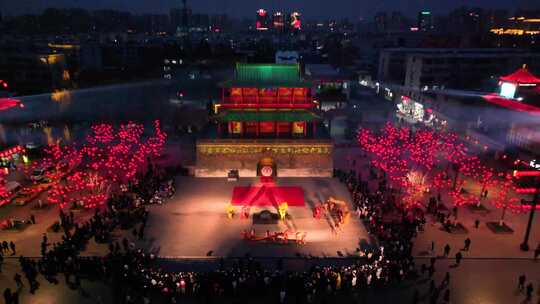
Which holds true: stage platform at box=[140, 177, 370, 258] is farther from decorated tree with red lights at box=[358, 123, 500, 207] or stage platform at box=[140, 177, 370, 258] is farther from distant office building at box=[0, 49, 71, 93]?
distant office building at box=[0, 49, 71, 93]

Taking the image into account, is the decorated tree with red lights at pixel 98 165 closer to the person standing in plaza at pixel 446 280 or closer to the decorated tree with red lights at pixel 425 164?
the decorated tree with red lights at pixel 425 164

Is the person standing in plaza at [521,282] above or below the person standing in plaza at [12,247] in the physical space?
above

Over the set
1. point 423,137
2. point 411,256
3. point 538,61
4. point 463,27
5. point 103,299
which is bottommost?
point 103,299

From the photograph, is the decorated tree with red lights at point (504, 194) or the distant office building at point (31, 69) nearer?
the decorated tree with red lights at point (504, 194)

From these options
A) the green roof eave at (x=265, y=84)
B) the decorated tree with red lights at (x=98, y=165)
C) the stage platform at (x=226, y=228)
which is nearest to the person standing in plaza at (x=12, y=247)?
the decorated tree with red lights at (x=98, y=165)

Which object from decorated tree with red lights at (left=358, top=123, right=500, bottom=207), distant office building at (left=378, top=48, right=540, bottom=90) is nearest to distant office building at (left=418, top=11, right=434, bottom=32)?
distant office building at (left=378, top=48, right=540, bottom=90)

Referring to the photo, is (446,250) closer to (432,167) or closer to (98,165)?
(432,167)

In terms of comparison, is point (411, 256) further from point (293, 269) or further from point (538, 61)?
point (538, 61)

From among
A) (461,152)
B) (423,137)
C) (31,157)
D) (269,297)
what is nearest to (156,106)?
(31,157)
